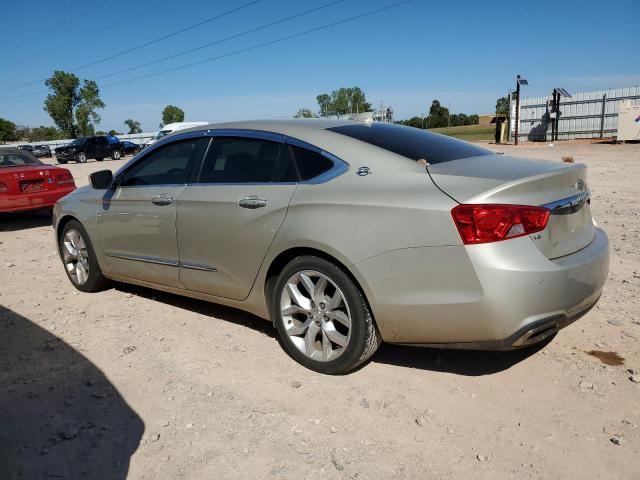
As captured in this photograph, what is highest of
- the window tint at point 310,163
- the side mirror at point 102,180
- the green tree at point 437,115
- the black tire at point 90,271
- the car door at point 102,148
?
the window tint at point 310,163

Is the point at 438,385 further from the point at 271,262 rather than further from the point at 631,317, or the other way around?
the point at 631,317

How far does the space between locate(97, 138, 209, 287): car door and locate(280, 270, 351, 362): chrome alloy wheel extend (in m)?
1.20

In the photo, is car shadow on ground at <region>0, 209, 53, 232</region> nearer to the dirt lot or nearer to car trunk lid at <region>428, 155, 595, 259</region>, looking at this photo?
the dirt lot

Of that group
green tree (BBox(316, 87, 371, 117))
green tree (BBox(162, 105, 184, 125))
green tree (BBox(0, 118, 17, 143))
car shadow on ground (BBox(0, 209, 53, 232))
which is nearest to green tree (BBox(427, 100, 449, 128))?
green tree (BBox(316, 87, 371, 117))

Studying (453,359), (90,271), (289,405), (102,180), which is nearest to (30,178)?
(90,271)

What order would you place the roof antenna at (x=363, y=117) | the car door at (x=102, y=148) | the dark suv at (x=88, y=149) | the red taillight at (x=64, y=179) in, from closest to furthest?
the roof antenna at (x=363, y=117)
the red taillight at (x=64, y=179)
the dark suv at (x=88, y=149)
the car door at (x=102, y=148)

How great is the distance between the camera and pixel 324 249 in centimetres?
328

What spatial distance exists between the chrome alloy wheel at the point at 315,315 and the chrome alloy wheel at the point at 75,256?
271 centimetres

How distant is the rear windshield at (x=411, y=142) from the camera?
3.45 metres

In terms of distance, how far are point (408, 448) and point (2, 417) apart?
2319mm

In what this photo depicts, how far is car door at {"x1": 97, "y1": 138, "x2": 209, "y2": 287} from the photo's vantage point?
4320 millimetres

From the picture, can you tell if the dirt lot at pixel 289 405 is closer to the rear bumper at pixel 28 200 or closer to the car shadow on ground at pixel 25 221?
the rear bumper at pixel 28 200

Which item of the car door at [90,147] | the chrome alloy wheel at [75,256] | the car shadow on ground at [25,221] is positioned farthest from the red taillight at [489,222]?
the car door at [90,147]

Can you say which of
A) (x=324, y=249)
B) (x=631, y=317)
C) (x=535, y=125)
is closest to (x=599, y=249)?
(x=631, y=317)
